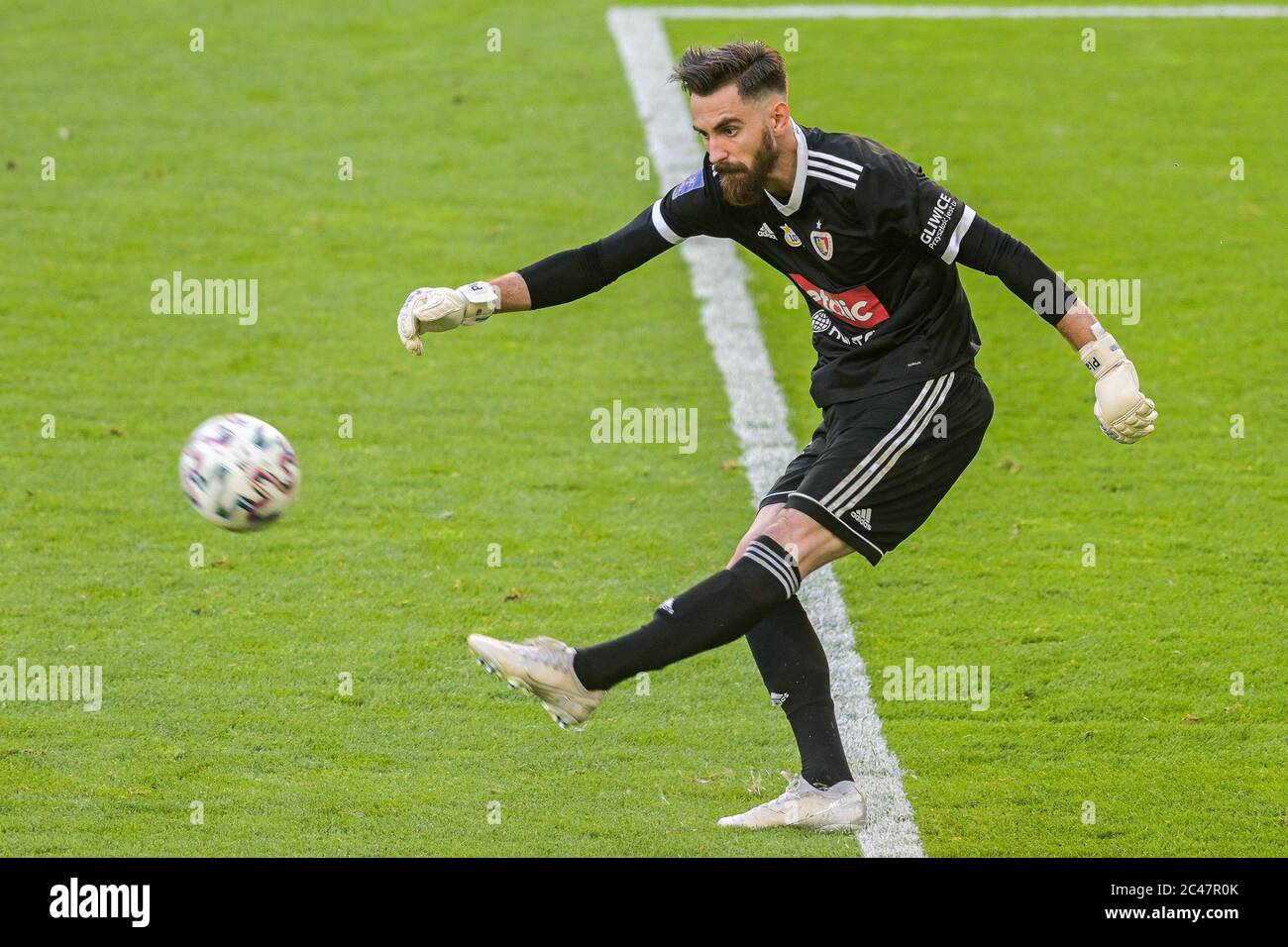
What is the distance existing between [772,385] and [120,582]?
3.74 m

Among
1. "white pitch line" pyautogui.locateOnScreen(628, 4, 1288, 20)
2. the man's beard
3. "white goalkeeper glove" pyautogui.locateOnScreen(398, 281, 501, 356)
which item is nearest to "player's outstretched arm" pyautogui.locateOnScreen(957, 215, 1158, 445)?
the man's beard

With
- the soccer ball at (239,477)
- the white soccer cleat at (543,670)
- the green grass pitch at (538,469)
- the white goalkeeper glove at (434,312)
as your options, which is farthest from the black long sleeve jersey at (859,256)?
the green grass pitch at (538,469)

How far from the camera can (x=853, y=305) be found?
5062 millimetres

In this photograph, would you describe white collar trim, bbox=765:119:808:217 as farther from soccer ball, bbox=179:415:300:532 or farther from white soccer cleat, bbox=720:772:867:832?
soccer ball, bbox=179:415:300:532

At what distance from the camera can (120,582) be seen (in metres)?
6.87

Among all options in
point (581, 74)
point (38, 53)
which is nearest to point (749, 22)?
point (581, 74)

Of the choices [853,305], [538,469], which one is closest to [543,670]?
[853,305]

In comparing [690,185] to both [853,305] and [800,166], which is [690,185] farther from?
[853,305]

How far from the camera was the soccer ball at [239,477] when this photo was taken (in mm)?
5383

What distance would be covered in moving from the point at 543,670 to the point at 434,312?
1.13 meters

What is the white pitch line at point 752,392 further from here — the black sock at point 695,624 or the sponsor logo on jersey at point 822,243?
the sponsor logo on jersey at point 822,243

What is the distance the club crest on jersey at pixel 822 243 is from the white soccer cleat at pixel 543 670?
4.68 ft

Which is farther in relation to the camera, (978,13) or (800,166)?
(978,13)

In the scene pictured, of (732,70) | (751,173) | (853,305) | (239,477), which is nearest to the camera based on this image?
(732,70)
